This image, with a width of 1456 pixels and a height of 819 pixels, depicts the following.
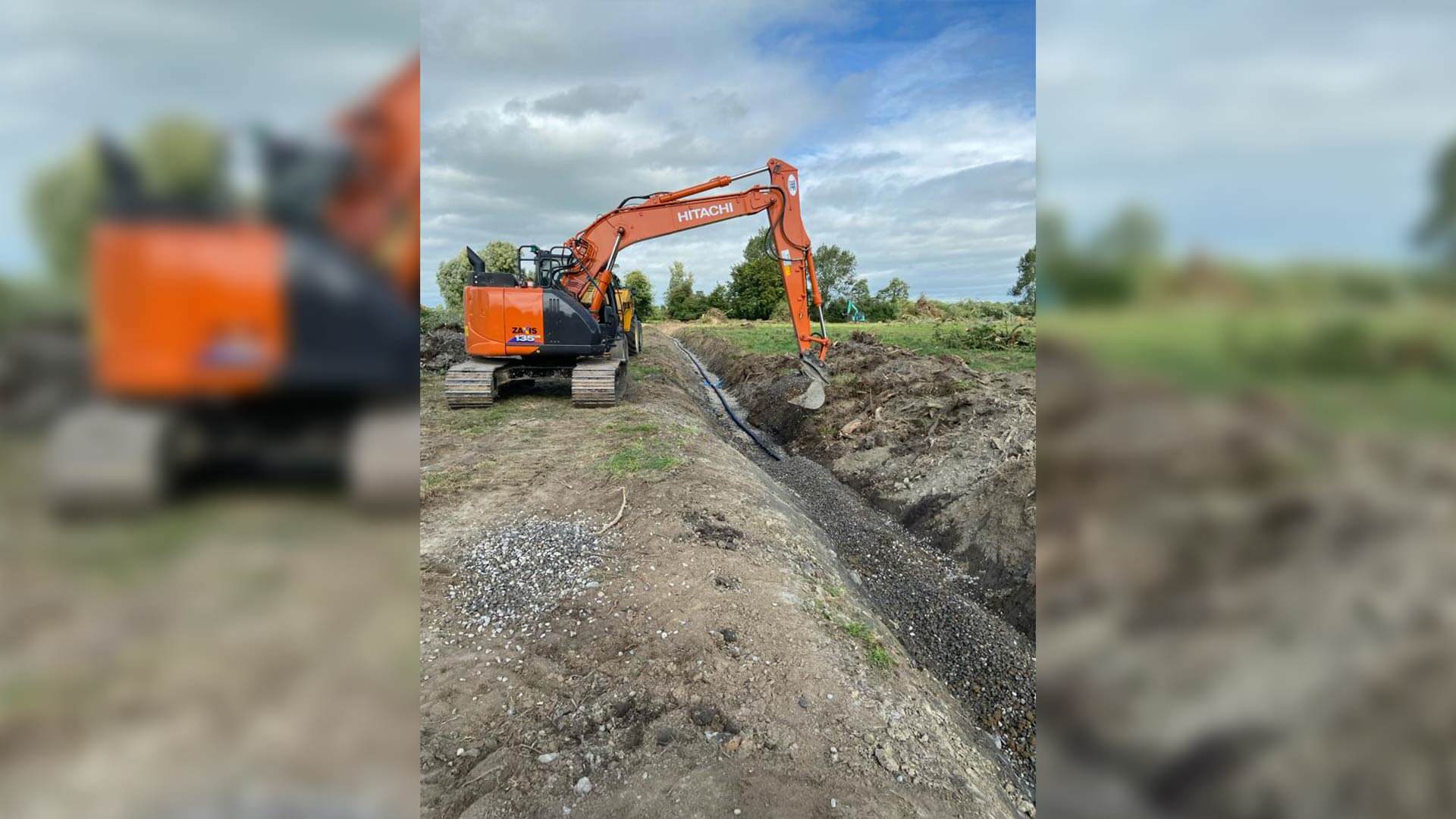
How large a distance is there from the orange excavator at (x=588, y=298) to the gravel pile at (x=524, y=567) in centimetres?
654

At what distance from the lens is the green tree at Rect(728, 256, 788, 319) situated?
64.9m

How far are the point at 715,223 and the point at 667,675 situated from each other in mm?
11553

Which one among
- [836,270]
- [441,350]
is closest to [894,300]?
[836,270]

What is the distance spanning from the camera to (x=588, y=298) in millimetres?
14539

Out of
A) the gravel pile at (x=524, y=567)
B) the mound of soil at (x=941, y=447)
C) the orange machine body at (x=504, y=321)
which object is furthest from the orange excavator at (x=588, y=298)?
the gravel pile at (x=524, y=567)
